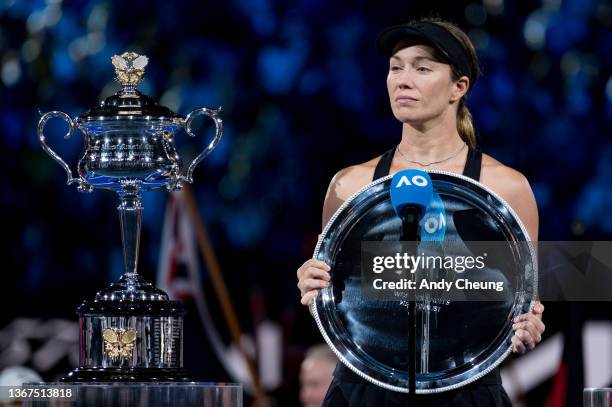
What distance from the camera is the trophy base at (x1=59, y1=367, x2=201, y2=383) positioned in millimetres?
2484

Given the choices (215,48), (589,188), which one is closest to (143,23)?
(215,48)

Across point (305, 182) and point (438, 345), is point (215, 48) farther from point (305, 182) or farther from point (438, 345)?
point (438, 345)

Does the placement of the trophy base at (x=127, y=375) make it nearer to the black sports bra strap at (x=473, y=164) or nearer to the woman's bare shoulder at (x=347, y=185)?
the woman's bare shoulder at (x=347, y=185)

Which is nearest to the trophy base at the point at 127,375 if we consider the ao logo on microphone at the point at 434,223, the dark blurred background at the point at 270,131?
the ao logo on microphone at the point at 434,223

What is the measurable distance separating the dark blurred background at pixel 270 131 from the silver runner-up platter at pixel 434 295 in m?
1.66

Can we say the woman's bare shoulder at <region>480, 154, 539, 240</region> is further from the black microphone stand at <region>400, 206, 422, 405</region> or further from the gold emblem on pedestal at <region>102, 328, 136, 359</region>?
the gold emblem on pedestal at <region>102, 328, 136, 359</region>

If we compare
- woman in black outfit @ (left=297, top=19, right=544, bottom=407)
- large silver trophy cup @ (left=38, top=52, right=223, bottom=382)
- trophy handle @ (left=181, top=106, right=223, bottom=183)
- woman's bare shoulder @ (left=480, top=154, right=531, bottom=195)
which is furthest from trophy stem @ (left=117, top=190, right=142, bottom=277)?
woman's bare shoulder @ (left=480, top=154, right=531, bottom=195)

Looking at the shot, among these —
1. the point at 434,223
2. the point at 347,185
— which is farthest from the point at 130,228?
the point at 434,223

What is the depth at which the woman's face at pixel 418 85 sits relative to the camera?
2.63m

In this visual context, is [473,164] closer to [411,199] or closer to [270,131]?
[411,199]

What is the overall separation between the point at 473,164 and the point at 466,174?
0.03 metres

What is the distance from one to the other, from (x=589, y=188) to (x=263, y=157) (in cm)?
98

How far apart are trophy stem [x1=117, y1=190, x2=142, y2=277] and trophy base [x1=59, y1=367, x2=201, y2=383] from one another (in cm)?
21

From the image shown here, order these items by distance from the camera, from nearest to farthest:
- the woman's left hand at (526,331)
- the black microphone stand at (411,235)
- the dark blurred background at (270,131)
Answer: the black microphone stand at (411,235) < the woman's left hand at (526,331) < the dark blurred background at (270,131)
